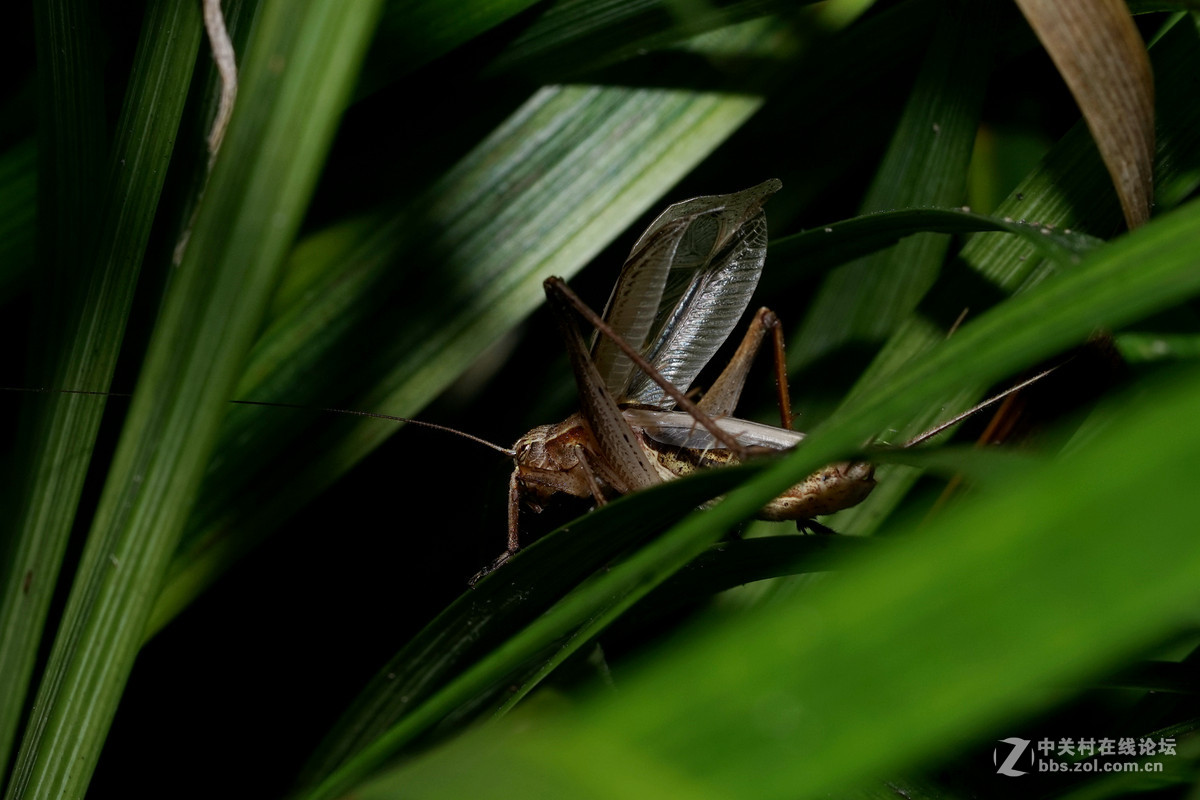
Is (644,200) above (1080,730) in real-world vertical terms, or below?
above

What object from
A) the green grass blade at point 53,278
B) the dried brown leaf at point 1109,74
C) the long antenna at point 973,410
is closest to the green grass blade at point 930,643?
the dried brown leaf at point 1109,74

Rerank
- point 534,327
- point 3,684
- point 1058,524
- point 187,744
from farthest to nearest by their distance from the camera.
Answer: point 534,327, point 187,744, point 3,684, point 1058,524

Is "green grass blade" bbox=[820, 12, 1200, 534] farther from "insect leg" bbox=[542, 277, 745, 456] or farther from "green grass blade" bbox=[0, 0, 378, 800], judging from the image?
"green grass blade" bbox=[0, 0, 378, 800]

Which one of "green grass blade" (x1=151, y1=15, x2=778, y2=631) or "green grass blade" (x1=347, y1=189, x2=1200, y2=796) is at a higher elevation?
"green grass blade" (x1=151, y1=15, x2=778, y2=631)

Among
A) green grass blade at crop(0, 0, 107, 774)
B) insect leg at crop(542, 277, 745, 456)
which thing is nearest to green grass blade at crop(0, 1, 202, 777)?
green grass blade at crop(0, 0, 107, 774)

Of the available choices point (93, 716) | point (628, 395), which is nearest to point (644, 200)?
point (628, 395)

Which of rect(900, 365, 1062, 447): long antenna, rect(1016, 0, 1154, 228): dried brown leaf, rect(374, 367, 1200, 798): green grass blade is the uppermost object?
rect(1016, 0, 1154, 228): dried brown leaf

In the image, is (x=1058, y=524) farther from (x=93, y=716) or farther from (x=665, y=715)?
(x=93, y=716)
